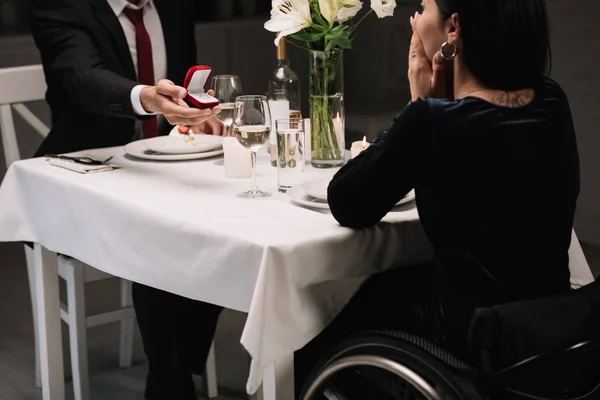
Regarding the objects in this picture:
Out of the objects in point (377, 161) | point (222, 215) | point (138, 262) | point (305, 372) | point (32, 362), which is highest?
point (377, 161)

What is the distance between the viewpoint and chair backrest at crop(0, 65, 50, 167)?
2.64 m

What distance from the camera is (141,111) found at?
2.25 metres

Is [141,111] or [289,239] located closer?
[289,239]

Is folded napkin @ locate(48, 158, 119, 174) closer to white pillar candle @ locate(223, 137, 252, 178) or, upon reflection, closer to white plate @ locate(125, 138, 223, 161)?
white plate @ locate(125, 138, 223, 161)

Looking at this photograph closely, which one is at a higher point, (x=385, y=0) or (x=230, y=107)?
(x=385, y=0)

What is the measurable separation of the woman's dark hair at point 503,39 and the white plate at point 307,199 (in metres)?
0.34

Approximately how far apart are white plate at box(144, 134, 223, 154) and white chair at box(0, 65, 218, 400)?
0.38 meters

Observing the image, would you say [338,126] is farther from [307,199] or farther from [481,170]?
[481,170]

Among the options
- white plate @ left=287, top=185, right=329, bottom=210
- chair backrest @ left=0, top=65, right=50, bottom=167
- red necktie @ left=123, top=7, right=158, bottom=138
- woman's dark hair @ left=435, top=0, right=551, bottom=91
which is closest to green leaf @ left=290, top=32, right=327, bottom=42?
white plate @ left=287, top=185, right=329, bottom=210

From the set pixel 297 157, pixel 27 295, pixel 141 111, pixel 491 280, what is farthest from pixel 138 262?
pixel 27 295

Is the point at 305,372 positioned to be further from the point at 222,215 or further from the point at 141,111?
the point at 141,111

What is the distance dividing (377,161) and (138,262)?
1.99ft

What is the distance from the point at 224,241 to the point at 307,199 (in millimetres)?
253

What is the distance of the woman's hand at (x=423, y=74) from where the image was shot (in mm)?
1702
